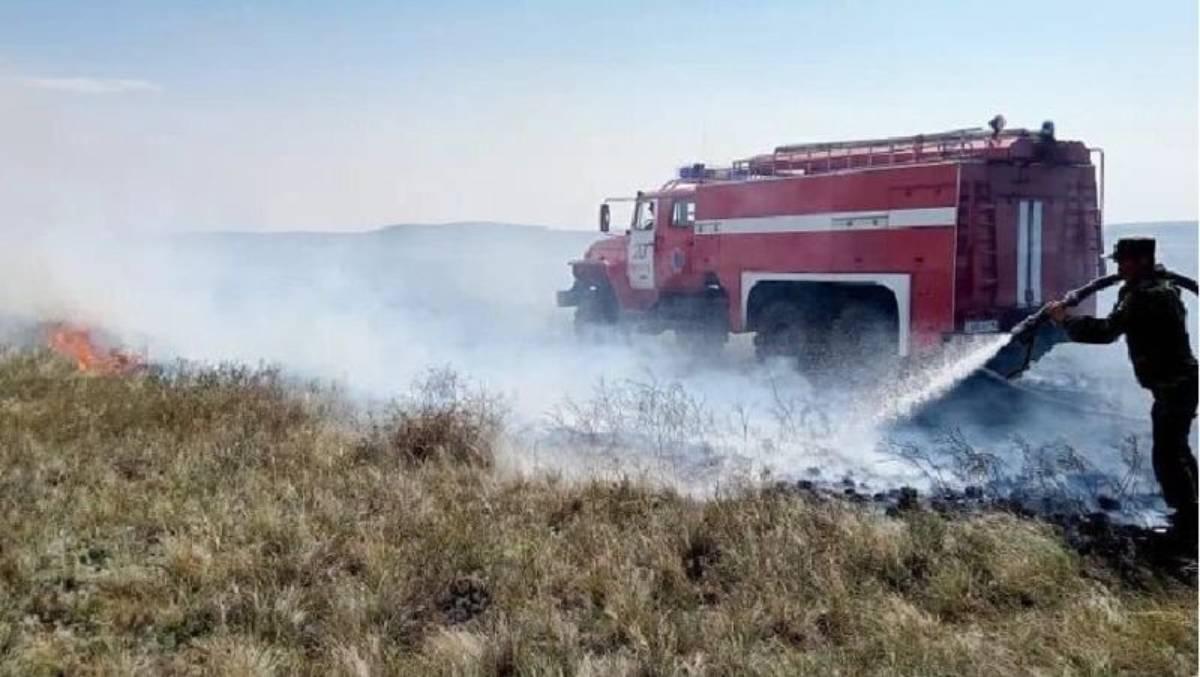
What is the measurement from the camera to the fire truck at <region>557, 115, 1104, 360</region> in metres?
10.3

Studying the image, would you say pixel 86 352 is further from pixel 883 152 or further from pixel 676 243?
pixel 883 152

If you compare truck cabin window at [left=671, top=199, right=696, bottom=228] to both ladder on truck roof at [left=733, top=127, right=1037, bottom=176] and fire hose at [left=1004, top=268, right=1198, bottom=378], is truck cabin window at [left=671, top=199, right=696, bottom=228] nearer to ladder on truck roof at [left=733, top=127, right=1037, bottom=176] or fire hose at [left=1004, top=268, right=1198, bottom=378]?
ladder on truck roof at [left=733, top=127, right=1037, bottom=176]

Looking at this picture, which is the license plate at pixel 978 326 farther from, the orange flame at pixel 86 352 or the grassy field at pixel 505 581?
the orange flame at pixel 86 352

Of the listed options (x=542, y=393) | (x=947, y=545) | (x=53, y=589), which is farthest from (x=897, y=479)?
(x=53, y=589)

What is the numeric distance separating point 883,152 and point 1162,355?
6.50 m

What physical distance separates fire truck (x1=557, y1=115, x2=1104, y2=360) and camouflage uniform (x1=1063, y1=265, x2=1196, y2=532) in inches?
180

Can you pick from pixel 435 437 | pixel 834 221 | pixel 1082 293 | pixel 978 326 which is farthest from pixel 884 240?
pixel 435 437

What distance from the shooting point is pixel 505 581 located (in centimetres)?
515

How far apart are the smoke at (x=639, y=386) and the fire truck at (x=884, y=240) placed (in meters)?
0.68

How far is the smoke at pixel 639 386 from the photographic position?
8305 millimetres

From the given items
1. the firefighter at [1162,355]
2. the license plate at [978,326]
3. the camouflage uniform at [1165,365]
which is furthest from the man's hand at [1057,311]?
the license plate at [978,326]

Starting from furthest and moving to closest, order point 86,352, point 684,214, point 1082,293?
point 86,352 → point 684,214 → point 1082,293

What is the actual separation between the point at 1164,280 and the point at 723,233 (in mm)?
7890

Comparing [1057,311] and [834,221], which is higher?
[834,221]
